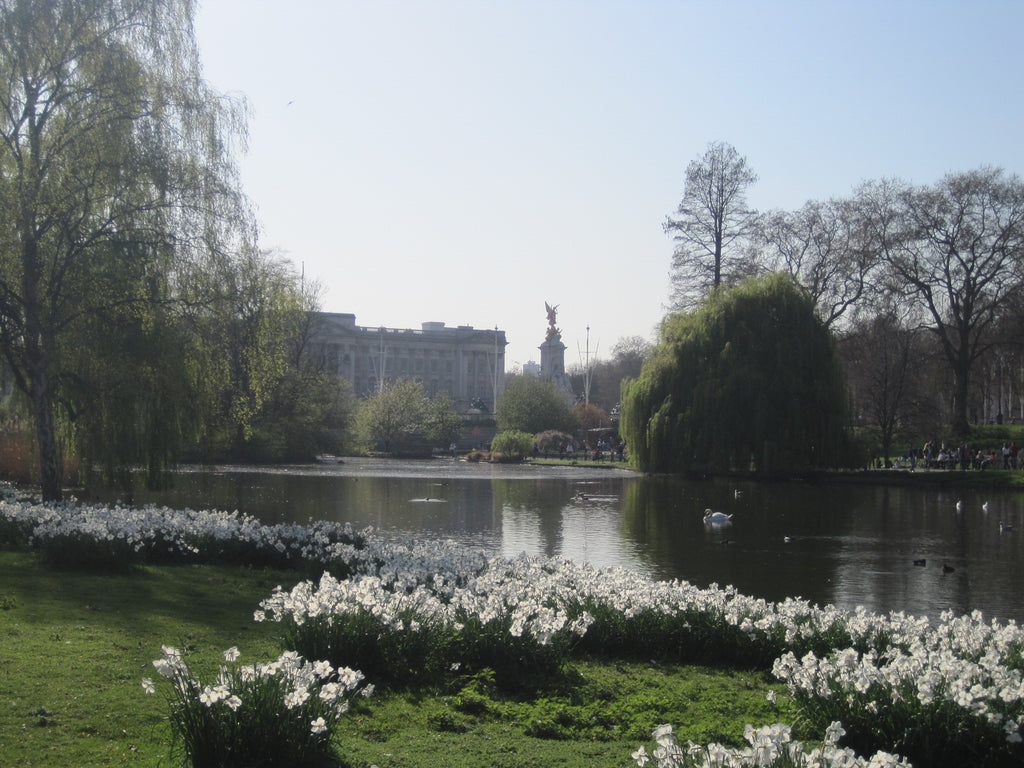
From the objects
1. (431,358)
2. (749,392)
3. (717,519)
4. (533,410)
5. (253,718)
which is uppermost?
(431,358)

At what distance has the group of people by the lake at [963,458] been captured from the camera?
46.3 meters

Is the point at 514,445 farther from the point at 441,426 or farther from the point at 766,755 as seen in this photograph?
the point at 766,755

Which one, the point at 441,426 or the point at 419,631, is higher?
the point at 441,426

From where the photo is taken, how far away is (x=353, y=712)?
7301mm

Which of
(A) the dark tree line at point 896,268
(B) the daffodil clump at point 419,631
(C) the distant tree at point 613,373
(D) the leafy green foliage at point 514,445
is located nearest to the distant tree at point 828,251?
(A) the dark tree line at point 896,268

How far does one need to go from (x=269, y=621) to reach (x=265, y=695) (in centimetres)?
501

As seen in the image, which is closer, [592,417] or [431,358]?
[592,417]

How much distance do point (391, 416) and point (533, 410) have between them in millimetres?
11746

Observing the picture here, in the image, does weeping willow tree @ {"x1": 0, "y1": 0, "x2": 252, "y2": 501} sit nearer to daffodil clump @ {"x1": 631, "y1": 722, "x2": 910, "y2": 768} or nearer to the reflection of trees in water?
the reflection of trees in water

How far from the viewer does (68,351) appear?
19.5 meters

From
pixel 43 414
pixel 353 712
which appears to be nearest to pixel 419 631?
pixel 353 712

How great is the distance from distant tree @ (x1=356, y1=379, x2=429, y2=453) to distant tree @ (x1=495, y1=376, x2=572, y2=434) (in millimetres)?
7200

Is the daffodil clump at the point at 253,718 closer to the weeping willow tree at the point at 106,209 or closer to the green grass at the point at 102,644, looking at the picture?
the green grass at the point at 102,644

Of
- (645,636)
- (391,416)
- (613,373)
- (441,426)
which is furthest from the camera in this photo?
(613,373)
